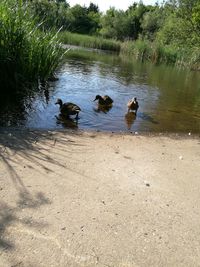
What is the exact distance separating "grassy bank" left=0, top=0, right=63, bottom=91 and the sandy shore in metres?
2.69

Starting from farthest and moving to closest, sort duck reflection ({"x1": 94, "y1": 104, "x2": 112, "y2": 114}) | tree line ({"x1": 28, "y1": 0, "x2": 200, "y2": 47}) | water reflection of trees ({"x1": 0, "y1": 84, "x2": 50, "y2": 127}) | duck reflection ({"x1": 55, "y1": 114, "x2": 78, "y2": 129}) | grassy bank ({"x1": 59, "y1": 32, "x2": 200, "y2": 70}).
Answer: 1. grassy bank ({"x1": 59, "y1": 32, "x2": 200, "y2": 70})
2. duck reflection ({"x1": 94, "y1": 104, "x2": 112, "y2": 114})
3. tree line ({"x1": 28, "y1": 0, "x2": 200, "y2": 47})
4. duck reflection ({"x1": 55, "y1": 114, "x2": 78, "y2": 129})
5. water reflection of trees ({"x1": 0, "y1": 84, "x2": 50, "y2": 127})

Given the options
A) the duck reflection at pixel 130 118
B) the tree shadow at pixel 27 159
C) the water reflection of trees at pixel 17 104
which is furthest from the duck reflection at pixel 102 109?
the tree shadow at pixel 27 159

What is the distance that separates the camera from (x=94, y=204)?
5.11m

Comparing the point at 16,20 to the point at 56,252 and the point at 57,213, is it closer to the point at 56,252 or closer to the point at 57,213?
the point at 57,213

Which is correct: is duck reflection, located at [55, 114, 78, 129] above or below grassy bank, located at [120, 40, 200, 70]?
above

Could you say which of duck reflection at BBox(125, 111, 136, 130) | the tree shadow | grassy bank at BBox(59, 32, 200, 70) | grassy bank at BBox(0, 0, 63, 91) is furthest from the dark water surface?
grassy bank at BBox(59, 32, 200, 70)

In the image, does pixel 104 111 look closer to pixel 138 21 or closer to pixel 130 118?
pixel 130 118

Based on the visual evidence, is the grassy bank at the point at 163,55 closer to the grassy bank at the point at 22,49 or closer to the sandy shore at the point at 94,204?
the grassy bank at the point at 22,49

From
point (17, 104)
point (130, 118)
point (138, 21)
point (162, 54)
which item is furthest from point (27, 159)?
point (138, 21)

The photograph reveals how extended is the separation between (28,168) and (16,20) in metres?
4.95

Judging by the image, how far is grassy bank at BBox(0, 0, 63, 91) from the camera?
9195mm

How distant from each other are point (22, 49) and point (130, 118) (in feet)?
13.4

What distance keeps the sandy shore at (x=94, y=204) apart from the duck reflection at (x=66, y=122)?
2.04m

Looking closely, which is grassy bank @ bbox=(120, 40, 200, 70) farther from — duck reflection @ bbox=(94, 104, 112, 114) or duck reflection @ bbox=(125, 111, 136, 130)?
duck reflection @ bbox=(125, 111, 136, 130)
